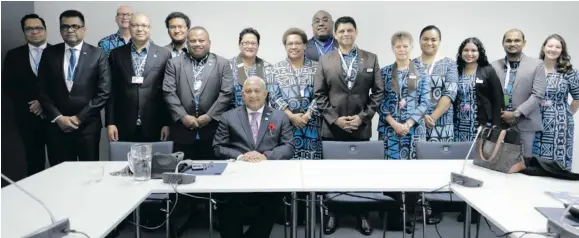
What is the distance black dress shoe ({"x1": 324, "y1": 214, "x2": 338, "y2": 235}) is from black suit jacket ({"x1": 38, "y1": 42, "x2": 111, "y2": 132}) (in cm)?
222

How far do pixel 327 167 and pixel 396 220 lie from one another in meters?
1.22

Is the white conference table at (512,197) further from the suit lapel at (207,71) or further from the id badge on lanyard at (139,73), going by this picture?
the id badge on lanyard at (139,73)

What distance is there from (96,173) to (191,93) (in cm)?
144

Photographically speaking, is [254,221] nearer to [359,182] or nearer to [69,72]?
[359,182]

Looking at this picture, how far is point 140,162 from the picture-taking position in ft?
7.96

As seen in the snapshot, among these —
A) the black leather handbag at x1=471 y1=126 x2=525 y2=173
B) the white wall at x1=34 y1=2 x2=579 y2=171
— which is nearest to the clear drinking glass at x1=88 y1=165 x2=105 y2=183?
the black leather handbag at x1=471 y1=126 x2=525 y2=173

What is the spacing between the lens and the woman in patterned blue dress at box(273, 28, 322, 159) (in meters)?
4.04

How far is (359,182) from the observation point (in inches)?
93.5

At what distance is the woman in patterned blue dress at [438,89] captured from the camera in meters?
4.11

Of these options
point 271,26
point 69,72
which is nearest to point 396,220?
point 271,26

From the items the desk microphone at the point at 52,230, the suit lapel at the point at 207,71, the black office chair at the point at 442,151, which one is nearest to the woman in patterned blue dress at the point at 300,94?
the suit lapel at the point at 207,71

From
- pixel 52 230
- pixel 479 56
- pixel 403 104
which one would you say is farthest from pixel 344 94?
pixel 52 230

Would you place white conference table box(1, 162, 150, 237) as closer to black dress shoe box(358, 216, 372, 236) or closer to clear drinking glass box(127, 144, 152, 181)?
clear drinking glass box(127, 144, 152, 181)

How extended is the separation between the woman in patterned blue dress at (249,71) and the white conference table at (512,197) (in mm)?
1931
